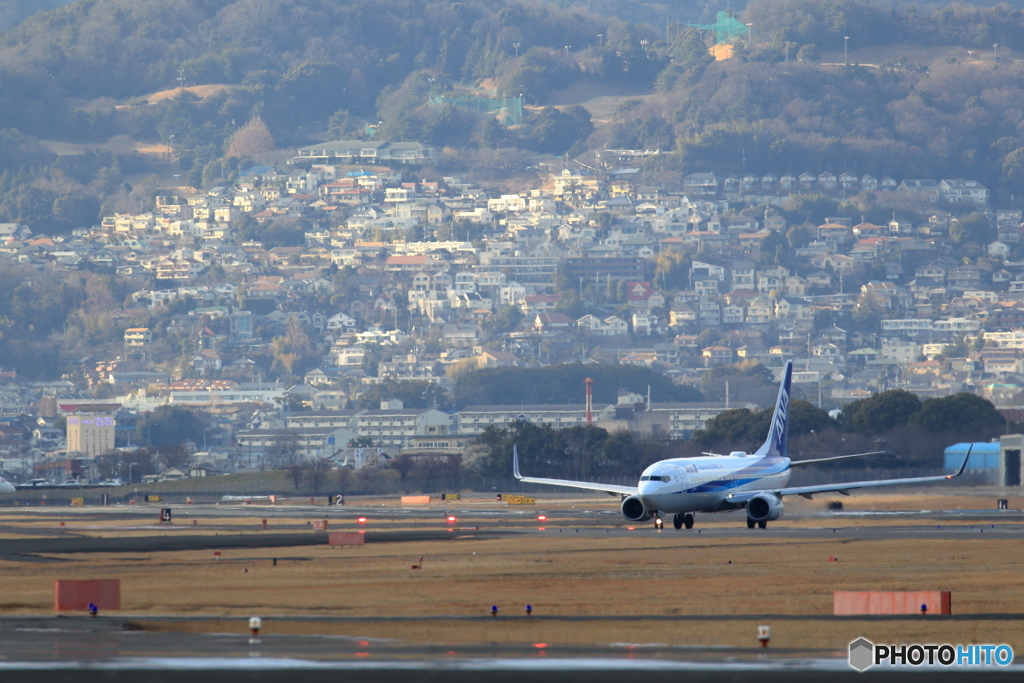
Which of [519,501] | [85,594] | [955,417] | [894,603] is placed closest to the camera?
[894,603]

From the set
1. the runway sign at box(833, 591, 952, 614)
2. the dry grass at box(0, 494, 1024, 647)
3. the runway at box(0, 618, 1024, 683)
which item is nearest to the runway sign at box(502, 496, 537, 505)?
the dry grass at box(0, 494, 1024, 647)

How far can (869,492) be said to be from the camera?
289 ft

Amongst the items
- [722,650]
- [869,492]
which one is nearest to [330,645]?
[722,650]

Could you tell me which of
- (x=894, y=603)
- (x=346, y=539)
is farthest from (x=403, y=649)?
(x=346, y=539)

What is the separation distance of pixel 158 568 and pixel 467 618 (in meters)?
14.9

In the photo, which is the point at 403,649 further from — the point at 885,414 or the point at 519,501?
the point at 885,414

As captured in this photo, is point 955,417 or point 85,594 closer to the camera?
point 85,594

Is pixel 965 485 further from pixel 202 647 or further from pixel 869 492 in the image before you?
pixel 202 647

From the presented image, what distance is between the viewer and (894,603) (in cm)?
3294

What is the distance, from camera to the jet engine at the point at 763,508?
62.9 m

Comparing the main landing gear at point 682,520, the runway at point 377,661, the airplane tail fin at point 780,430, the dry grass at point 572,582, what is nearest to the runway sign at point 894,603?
the dry grass at point 572,582
